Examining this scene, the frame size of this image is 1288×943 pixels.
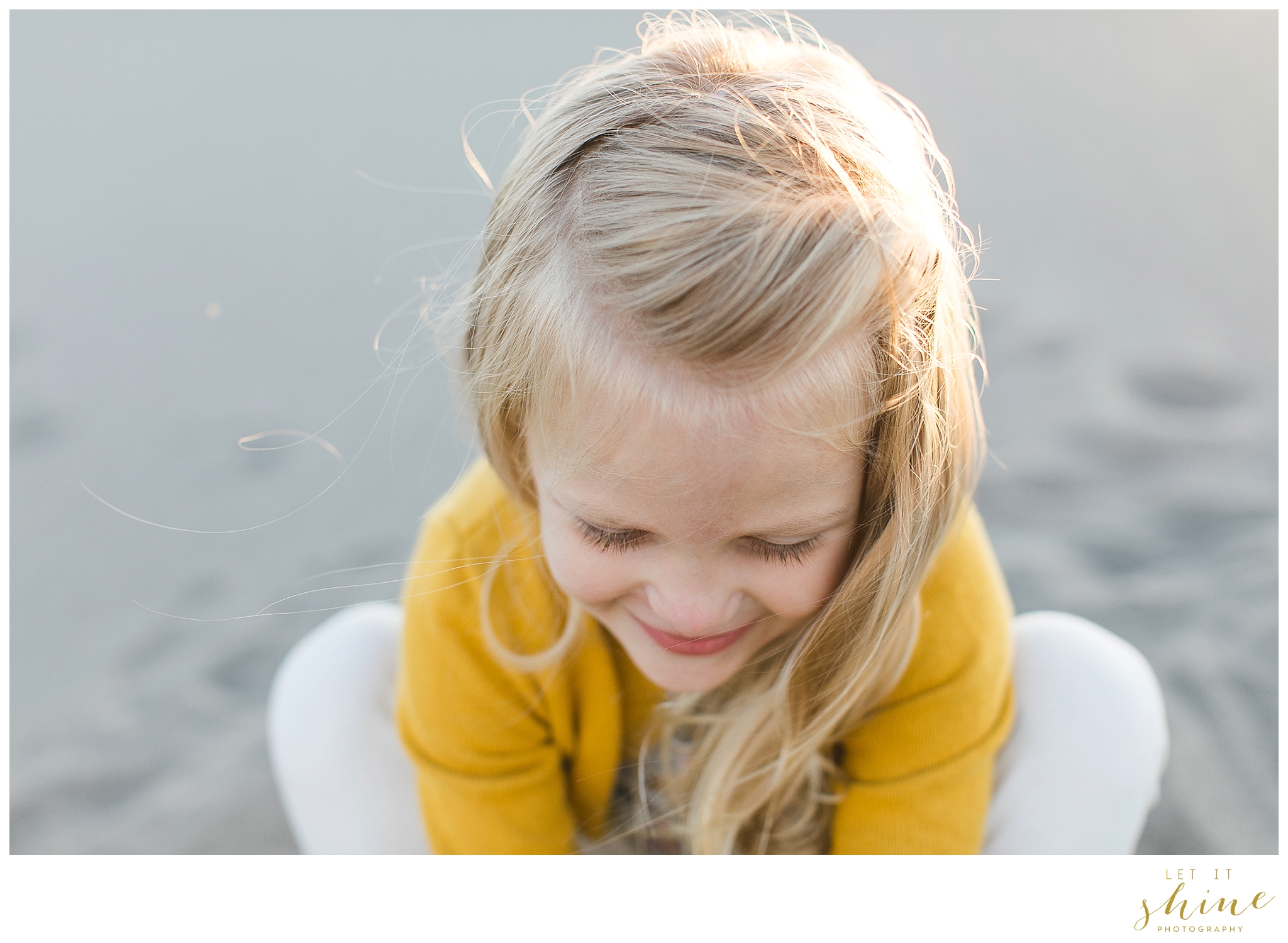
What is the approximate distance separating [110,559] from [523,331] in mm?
1080

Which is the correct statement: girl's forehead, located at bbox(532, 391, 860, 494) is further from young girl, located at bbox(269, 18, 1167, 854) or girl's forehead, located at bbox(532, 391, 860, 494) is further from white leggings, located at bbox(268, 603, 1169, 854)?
white leggings, located at bbox(268, 603, 1169, 854)

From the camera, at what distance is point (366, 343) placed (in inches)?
65.1

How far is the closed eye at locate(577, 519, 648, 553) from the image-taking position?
72 cm

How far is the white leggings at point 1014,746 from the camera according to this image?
1001 millimetres

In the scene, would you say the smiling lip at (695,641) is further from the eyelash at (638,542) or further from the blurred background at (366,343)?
the blurred background at (366,343)

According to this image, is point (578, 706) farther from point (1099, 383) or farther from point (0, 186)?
point (1099, 383)

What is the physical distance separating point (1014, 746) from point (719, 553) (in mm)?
536

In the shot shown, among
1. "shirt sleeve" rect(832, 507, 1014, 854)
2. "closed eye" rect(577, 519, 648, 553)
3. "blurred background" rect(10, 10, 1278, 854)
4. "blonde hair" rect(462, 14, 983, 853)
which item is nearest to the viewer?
"blonde hair" rect(462, 14, 983, 853)

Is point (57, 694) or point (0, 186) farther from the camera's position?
point (57, 694)

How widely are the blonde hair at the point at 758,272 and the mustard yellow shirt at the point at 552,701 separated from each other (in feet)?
0.34

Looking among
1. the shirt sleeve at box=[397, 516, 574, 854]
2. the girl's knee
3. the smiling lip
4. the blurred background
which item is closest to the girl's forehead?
the smiling lip

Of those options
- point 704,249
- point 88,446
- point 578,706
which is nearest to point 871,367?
point 704,249

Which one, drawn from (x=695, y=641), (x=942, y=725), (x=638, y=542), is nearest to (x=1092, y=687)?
(x=942, y=725)
